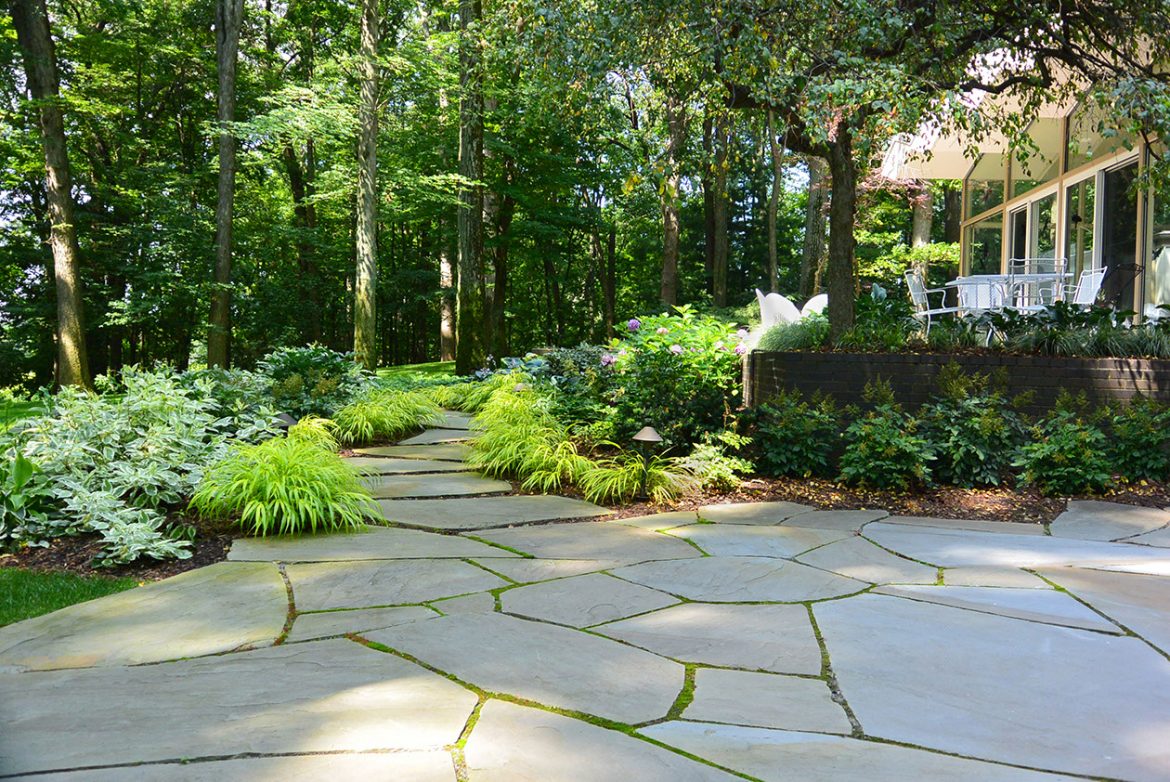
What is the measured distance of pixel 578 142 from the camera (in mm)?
15805

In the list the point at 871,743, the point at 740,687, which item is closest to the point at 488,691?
the point at 740,687

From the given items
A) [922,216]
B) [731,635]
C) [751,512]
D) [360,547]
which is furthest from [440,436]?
[922,216]

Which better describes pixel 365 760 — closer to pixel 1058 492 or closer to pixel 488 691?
pixel 488 691

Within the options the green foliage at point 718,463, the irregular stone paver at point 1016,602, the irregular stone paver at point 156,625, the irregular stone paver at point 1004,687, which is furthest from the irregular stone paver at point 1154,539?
the irregular stone paver at point 156,625

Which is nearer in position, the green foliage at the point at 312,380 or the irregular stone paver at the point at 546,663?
the irregular stone paver at the point at 546,663

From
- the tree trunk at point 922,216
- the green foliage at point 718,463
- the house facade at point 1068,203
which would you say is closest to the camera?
the green foliage at point 718,463

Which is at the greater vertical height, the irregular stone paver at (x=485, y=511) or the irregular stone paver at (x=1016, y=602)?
the irregular stone paver at (x=485, y=511)

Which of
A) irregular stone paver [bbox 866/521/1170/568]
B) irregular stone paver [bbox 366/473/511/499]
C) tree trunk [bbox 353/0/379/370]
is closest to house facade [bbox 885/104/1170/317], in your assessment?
irregular stone paver [bbox 866/521/1170/568]

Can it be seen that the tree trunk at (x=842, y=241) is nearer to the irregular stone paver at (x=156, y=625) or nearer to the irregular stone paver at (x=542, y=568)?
the irregular stone paver at (x=542, y=568)

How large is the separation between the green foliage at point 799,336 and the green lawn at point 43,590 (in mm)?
5099

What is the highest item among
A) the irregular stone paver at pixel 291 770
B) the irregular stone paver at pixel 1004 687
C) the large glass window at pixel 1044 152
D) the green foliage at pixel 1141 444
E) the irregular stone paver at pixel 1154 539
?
the large glass window at pixel 1044 152

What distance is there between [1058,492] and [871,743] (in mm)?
3881

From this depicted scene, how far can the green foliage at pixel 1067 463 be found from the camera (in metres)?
4.86

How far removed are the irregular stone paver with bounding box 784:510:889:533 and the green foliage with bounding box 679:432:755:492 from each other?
66cm
